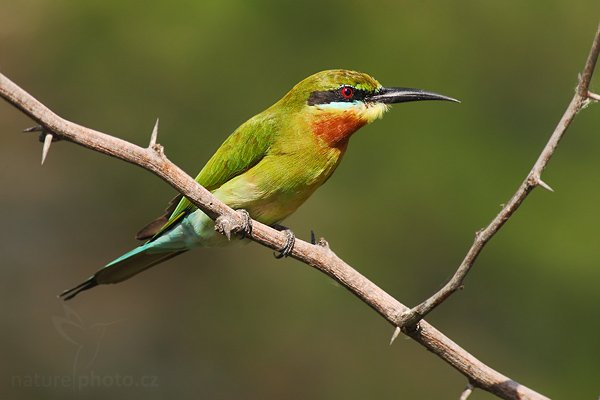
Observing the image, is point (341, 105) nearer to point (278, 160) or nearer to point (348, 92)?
point (348, 92)

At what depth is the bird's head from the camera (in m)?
3.12

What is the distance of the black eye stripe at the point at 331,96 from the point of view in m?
3.16

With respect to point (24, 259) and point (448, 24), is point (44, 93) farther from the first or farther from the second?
point (448, 24)

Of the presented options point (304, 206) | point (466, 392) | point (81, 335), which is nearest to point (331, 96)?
point (466, 392)

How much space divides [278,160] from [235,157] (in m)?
0.18

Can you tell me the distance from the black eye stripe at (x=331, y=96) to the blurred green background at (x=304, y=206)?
1.54m

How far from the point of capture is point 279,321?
4.78 meters

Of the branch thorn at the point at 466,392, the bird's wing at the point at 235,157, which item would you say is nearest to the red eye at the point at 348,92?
the bird's wing at the point at 235,157

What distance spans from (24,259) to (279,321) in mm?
1448

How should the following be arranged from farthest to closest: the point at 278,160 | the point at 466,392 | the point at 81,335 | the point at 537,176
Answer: the point at 81,335, the point at 278,160, the point at 466,392, the point at 537,176

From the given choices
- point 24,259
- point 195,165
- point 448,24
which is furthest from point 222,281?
point 448,24

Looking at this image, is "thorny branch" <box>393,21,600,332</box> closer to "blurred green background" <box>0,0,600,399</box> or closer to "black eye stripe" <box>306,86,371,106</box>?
"black eye stripe" <box>306,86,371,106</box>

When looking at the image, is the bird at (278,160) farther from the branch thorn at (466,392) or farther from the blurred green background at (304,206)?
the blurred green background at (304,206)

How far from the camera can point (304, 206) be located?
480 centimetres
